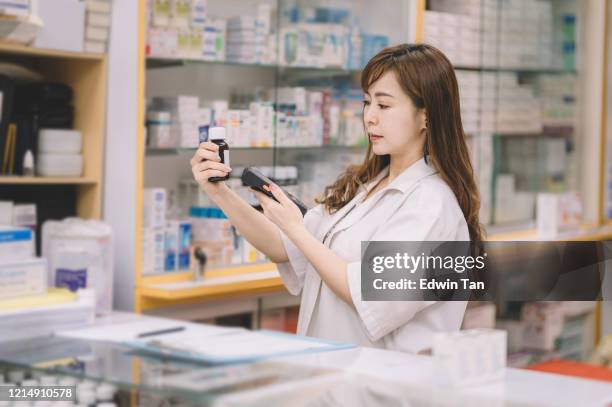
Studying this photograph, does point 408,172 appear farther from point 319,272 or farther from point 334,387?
point 334,387

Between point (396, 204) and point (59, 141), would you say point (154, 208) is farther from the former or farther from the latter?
point (396, 204)

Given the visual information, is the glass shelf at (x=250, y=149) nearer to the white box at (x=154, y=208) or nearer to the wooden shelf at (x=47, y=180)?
the white box at (x=154, y=208)

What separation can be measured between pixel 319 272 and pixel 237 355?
1.98 ft

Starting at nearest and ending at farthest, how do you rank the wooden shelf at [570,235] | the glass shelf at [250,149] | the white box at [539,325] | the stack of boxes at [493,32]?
the glass shelf at [250,149]
the stack of boxes at [493,32]
the wooden shelf at [570,235]
the white box at [539,325]

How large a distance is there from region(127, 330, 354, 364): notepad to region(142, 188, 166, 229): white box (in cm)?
118

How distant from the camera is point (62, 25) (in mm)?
3229

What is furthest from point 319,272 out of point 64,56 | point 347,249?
point 64,56

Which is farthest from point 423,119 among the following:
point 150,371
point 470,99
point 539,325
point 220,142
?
point 539,325

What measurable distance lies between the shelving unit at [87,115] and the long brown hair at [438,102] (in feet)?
3.87

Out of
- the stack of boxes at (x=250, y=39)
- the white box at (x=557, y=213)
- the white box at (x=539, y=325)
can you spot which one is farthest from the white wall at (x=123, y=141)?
the white box at (x=539, y=325)

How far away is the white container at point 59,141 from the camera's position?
3.31 m

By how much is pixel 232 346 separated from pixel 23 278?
89 centimetres

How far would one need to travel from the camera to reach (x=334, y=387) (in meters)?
1.83

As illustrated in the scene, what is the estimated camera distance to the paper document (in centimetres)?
230
